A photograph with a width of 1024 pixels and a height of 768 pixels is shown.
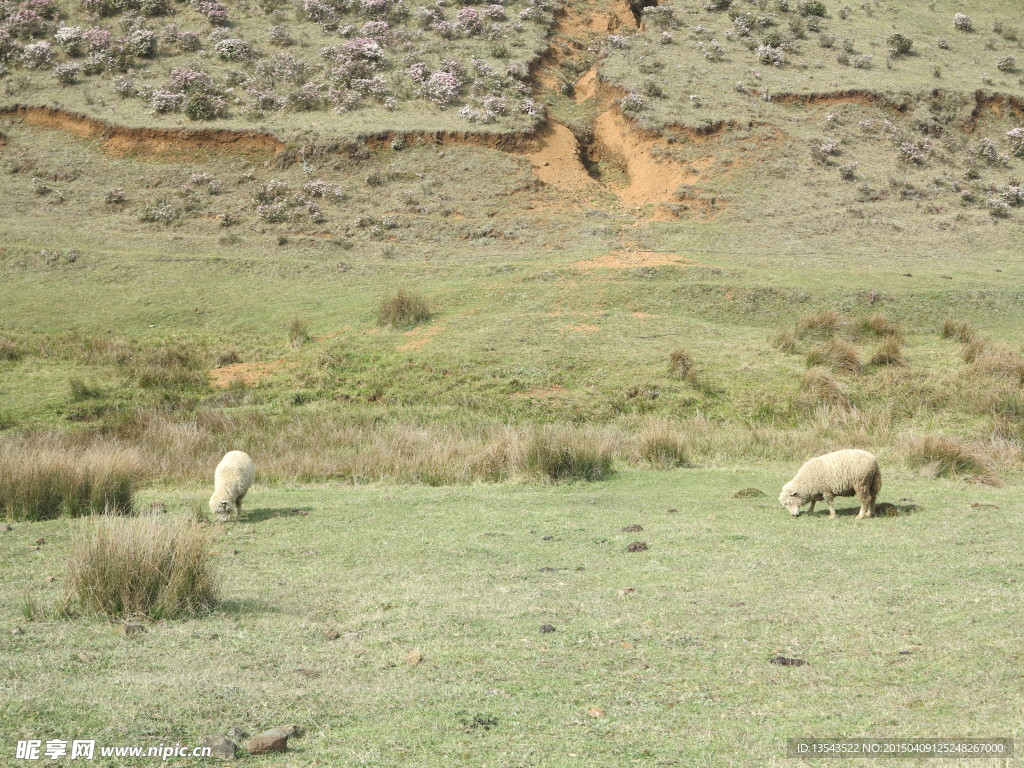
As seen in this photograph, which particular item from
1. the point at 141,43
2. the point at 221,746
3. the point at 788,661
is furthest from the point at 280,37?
the point at 221,746

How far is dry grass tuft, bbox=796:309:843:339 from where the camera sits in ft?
84.7

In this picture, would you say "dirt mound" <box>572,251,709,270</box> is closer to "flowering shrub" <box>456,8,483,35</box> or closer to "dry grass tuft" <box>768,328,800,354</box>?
"dry grass tuft" <box>768,328,800,354</box>

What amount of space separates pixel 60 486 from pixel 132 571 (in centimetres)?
631

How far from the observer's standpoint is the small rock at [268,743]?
4539 millimetres

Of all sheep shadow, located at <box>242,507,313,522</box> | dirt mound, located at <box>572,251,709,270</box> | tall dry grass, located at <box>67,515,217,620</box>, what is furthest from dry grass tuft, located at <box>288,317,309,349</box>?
tall dry grass, located at <box>67,515,217,620</box>

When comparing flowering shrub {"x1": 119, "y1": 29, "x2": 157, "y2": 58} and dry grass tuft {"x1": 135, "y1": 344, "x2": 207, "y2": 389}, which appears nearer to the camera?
dry grass tuft {"x1": 135, "y1": 344, "x2": 207, "y2": 389}

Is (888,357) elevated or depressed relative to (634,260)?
depressed

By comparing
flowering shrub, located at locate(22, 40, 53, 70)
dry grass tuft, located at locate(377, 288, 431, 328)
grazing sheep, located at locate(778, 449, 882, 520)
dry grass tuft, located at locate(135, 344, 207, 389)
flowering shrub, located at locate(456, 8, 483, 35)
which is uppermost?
flowering shrub, located at locate(456, 8, 483, 35)

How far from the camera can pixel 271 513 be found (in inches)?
490

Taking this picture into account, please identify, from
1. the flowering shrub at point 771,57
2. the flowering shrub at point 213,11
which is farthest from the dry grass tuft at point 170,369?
the flowering shrub at point 771,57

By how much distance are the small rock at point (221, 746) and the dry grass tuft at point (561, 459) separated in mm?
10512

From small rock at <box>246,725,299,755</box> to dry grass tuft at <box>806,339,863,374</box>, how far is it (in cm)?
A: 2049

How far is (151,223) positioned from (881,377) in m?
30.7

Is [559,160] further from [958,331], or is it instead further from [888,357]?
[888,357]
